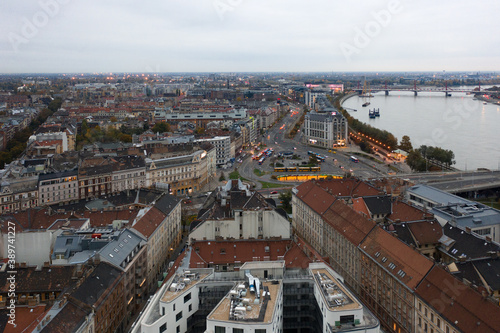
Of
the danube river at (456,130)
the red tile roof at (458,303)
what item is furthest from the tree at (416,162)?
the red tile roof at (458,303)

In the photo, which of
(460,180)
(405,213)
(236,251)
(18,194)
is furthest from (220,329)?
(460,180)

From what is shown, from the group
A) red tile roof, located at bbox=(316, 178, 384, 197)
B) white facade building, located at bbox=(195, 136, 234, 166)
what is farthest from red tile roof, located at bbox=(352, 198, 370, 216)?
white facade building, located at bbox=(195, 136, 234, 166)

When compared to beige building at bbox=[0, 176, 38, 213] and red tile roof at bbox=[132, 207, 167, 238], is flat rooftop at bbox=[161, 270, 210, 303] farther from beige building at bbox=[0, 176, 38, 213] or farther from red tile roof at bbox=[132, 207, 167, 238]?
beige building at bbox=[0, 176, 38, 213]

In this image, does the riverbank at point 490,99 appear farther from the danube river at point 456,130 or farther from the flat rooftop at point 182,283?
the flat rooftop at point 182,283

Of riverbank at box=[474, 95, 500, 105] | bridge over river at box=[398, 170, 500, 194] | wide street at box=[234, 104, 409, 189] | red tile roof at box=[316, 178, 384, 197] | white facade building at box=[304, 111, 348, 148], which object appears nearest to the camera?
red tile roof at box=[316, 178, 384, 197]

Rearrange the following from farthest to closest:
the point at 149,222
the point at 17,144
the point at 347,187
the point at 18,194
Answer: the point at 17,144 → the point at 18,194 → the point at 347,187 → the point at 149,222

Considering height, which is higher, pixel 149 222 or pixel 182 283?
pixel 182 283

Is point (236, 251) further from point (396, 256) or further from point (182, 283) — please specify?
point (396, 256)
